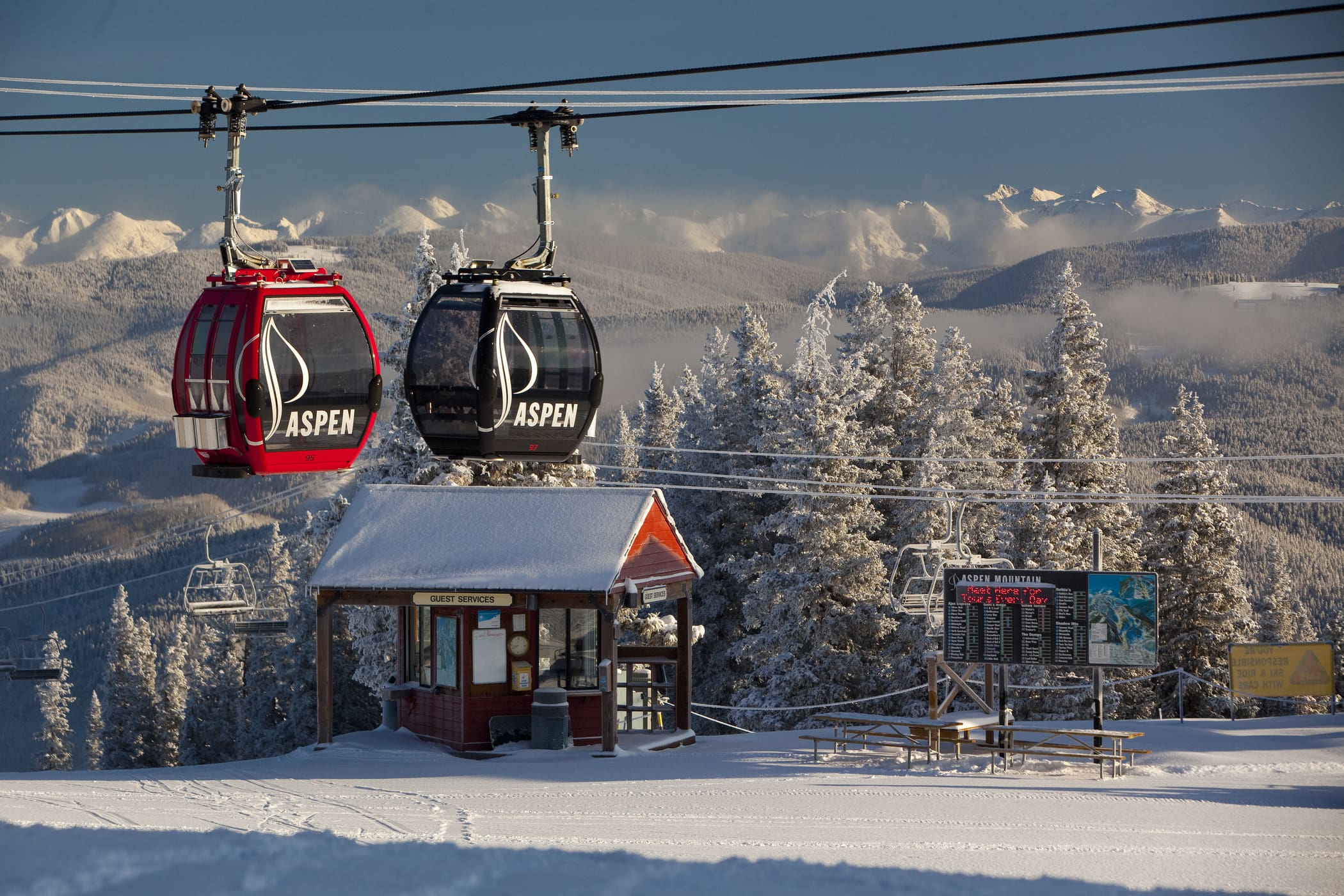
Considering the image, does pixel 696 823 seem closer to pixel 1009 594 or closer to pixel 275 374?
pixel 275 374

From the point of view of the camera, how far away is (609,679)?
23891 millimetres

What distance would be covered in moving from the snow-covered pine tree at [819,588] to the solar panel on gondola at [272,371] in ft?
72.6

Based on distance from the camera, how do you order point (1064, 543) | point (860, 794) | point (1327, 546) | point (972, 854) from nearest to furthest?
point (972, 854) < point (860, 794) < point (1064, 543) < point (1327, 546)

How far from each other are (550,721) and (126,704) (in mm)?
48680

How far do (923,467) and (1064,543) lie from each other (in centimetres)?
422

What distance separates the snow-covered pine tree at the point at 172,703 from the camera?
230ft

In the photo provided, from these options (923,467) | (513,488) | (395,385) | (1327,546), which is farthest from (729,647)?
(1327,546)

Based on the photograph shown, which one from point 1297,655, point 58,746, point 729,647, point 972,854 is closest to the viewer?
point 972,854

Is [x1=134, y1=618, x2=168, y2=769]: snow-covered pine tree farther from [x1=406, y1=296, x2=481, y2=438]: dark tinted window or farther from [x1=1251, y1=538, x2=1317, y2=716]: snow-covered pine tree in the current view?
[x1=406, y1=296, x2=481, y2=438]: dark tinted window

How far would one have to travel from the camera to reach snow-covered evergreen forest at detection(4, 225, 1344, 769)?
115 ft

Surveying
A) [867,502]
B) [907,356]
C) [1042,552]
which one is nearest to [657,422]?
[907,356]

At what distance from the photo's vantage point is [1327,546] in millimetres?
163375

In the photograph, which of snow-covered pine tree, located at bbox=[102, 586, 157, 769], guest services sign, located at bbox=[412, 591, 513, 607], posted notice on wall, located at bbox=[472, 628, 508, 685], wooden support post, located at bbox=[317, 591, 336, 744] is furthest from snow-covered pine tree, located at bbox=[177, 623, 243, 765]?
guest services sign, located at bbox=[412, 591, 513, 607]

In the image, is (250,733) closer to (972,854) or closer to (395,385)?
(395,385)
